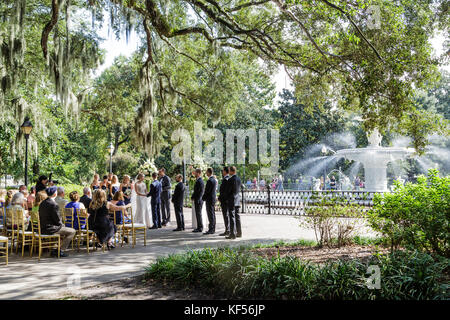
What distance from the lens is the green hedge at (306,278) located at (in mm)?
4227

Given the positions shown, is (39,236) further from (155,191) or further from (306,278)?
(306,278)

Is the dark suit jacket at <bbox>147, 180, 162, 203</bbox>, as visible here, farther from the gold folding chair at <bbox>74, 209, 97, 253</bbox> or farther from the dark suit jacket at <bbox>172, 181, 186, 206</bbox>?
the gold folding chair at <bbox>74, 209, 97, 253</bbox>

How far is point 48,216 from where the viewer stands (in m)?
7.82

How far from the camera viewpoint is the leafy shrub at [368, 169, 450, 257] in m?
5.41

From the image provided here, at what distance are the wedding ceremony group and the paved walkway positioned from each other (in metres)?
0.05

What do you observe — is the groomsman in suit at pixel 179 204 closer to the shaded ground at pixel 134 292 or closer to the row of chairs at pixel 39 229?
the row of chairs at pixel 39 229

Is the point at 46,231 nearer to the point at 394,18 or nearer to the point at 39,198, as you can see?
the point at 39,198

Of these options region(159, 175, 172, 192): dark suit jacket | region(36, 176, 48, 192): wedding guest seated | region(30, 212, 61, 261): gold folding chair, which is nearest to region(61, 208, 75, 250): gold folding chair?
region(30, 212, 61, 261): gold folding chair

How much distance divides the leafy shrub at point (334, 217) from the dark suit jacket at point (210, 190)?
152 inches

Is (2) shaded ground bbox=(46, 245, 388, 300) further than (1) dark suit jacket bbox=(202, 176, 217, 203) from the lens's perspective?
No

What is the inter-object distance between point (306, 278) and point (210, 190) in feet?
21.6

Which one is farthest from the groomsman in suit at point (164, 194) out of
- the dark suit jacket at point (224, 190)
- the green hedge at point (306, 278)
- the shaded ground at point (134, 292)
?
the green hedge at point (306, 278)

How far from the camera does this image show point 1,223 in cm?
997
